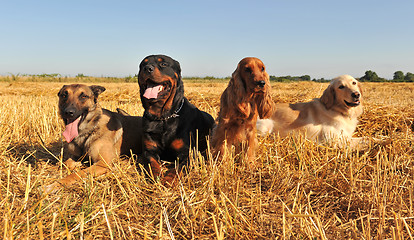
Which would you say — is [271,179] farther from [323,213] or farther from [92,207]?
[92,207]

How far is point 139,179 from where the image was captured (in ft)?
9.89

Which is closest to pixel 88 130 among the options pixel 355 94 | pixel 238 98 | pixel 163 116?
pixel 163 116

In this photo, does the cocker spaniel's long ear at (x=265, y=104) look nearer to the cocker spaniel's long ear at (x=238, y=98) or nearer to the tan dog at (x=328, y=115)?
the cocker spaniel's long ear at (x=238, y=98)

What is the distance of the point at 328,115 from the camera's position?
5035 millimetres

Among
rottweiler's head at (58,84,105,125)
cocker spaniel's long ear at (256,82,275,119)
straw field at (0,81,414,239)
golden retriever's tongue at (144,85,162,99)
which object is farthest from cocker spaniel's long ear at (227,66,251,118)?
rottweiler's head at (58,84,105,125)

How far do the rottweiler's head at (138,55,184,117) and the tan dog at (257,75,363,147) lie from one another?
2.24 m

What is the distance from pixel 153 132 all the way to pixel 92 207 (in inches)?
55.1

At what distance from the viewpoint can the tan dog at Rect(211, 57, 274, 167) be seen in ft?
10.9

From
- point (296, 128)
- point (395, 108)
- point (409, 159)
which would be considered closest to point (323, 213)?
point (409, 159)

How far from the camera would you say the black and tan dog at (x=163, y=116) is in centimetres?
346

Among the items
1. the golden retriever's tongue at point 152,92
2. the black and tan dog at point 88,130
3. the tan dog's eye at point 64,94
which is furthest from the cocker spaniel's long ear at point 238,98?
the tan dog's eye at point 64,94

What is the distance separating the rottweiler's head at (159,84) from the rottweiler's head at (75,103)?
0.81 meters

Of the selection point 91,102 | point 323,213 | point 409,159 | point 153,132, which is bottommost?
point 323,213

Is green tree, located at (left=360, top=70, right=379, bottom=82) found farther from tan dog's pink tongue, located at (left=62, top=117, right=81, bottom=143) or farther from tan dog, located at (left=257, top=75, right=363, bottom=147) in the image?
tan dog's pink tongue, located at (left=62, top=117, right=81, bottom=143)
